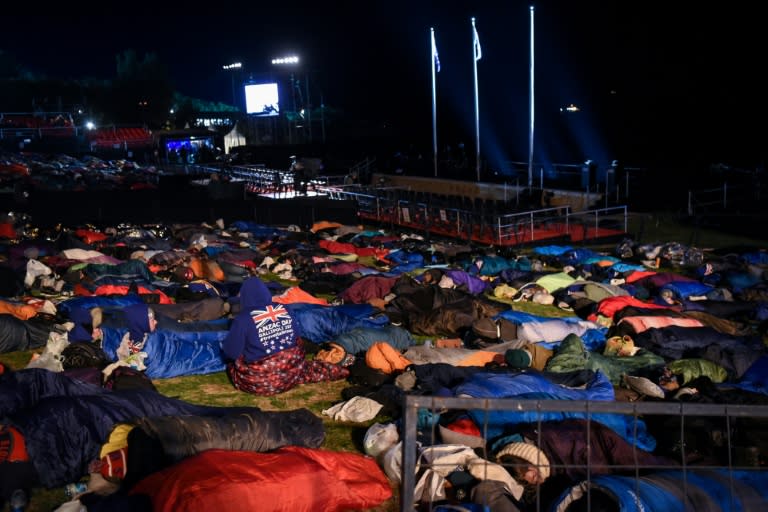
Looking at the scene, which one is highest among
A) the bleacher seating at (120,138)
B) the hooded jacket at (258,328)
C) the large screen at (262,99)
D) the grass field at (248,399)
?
the large screen at (262,99)

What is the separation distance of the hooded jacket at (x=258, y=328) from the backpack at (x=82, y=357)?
53.8 inches

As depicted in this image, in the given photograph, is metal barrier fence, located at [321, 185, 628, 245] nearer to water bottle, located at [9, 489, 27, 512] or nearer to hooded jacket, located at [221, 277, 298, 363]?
hooded jacket, located at [221, 277, 298, 363]

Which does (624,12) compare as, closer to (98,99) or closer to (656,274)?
(656,274)

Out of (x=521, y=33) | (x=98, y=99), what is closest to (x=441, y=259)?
(x=521, y=33)

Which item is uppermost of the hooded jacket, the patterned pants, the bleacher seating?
the bleacher seating

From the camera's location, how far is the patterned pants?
7586mm

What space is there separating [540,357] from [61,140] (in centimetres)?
5212

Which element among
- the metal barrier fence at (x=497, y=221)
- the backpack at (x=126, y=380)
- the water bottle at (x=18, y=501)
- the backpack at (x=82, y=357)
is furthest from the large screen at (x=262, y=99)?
the water bottle at (x=18, y=501)

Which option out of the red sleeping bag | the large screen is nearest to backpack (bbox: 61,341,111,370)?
the red sleeping bag

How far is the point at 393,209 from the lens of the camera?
22344 millimetres

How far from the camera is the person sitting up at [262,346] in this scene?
290 inches

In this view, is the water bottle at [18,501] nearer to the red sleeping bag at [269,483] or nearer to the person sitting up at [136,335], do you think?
the red sleeping bag at [269,483]

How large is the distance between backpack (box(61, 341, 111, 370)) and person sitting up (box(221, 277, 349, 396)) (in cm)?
133

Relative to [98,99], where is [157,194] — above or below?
below
